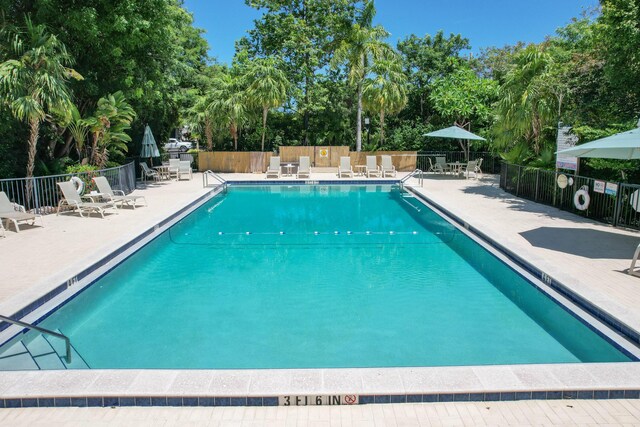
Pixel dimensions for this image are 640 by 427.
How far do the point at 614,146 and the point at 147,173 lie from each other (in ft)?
56.1

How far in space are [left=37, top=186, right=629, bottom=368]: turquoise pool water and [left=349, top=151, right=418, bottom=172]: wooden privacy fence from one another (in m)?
13.2

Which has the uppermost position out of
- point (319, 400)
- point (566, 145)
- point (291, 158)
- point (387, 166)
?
point (566, 145)

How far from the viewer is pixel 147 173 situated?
66.1 feet

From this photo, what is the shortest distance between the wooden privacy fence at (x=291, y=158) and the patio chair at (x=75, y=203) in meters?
12.0

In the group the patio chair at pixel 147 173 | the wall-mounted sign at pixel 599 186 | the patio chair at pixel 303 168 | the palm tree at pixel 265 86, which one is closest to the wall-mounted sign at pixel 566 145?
the wall-mounted sign at pixel 599 186

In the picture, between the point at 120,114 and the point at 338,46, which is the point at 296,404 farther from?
the point at 338,46

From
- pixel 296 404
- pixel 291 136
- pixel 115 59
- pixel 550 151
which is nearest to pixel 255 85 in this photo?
pixel 291 136

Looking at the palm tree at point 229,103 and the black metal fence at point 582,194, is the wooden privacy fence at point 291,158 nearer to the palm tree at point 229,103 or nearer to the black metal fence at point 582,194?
the palm tree at point 229,103

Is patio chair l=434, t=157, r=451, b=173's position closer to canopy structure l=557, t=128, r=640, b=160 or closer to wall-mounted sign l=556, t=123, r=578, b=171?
wall-mounted sign l=556, t=123, r=578, b=171

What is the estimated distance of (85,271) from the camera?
729 centimetres

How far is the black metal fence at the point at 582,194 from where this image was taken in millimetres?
10086

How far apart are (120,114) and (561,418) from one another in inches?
580

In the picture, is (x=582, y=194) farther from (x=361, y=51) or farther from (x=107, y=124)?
(x=361, y=51)

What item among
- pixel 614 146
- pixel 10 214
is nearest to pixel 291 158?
pixel 10 214
